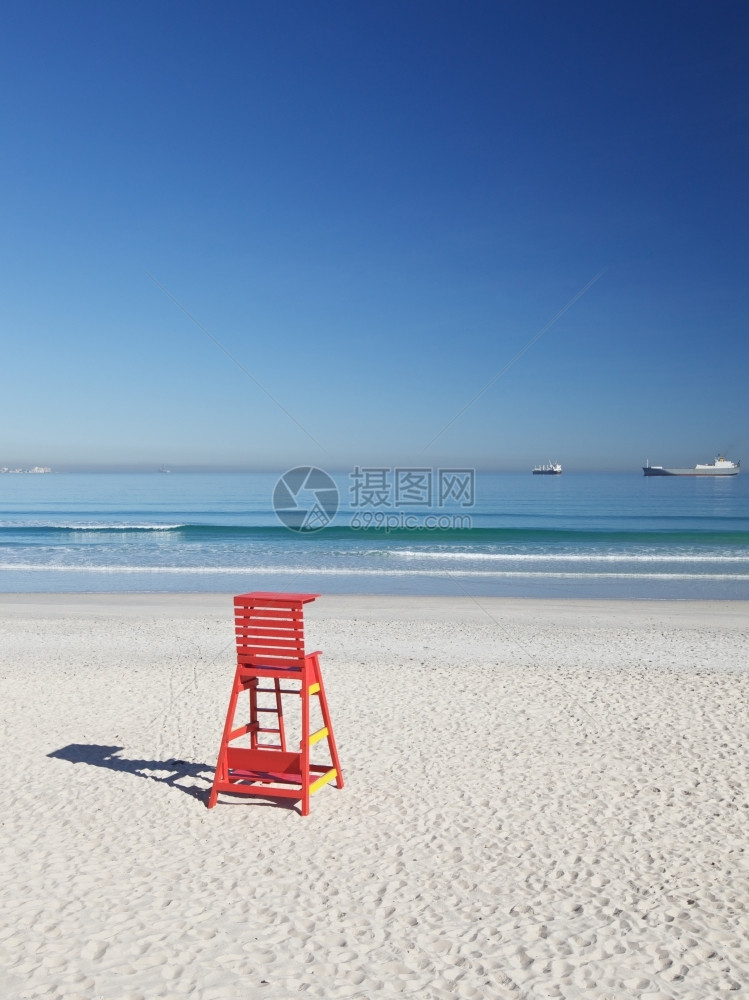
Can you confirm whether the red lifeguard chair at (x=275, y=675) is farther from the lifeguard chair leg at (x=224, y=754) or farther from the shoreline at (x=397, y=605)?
the shoreline at (x=397, y=605)

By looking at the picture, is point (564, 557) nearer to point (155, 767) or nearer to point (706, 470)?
point (155, 767)

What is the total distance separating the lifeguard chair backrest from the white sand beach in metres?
1.13

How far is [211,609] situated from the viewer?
1554cm

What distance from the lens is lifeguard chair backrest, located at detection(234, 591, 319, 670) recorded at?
17.8 feet

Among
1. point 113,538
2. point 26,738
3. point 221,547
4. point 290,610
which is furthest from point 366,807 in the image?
point 113,538

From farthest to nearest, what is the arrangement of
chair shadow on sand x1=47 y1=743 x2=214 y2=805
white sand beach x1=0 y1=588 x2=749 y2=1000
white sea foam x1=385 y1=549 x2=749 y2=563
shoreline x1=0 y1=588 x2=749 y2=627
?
white sea foam x1=385 y1=549 x2=749 y2=563 → shoreline x1=0 y1=588 x2=749 y2=627 → chair shadow on sand x1=47 y1=743 x2=214 y2=805 → white sand beach x1=0 y1=588 x2=749 y2=1000

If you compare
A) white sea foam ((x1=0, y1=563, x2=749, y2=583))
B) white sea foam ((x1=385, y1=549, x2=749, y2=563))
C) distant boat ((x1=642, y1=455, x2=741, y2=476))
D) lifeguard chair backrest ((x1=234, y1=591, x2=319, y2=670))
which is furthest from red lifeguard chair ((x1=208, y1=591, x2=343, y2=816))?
distant boat ((x1=642, y1=455, x2=741, y2=476))

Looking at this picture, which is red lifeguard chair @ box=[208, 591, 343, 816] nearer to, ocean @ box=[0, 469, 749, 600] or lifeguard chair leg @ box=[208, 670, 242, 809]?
lifeguard chair leg @ box=[208, 670, 242, 809]

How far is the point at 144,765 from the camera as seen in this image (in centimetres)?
642

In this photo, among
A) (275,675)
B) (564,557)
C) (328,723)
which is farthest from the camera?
(564,557)

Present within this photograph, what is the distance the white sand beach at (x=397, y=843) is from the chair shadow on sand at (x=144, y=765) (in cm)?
3

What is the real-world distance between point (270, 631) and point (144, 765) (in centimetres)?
200

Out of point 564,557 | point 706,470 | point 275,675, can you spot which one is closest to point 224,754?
point 275,675

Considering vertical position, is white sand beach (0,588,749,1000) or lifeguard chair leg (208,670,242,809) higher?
lifeguard chair leg (208,670,242,809)
